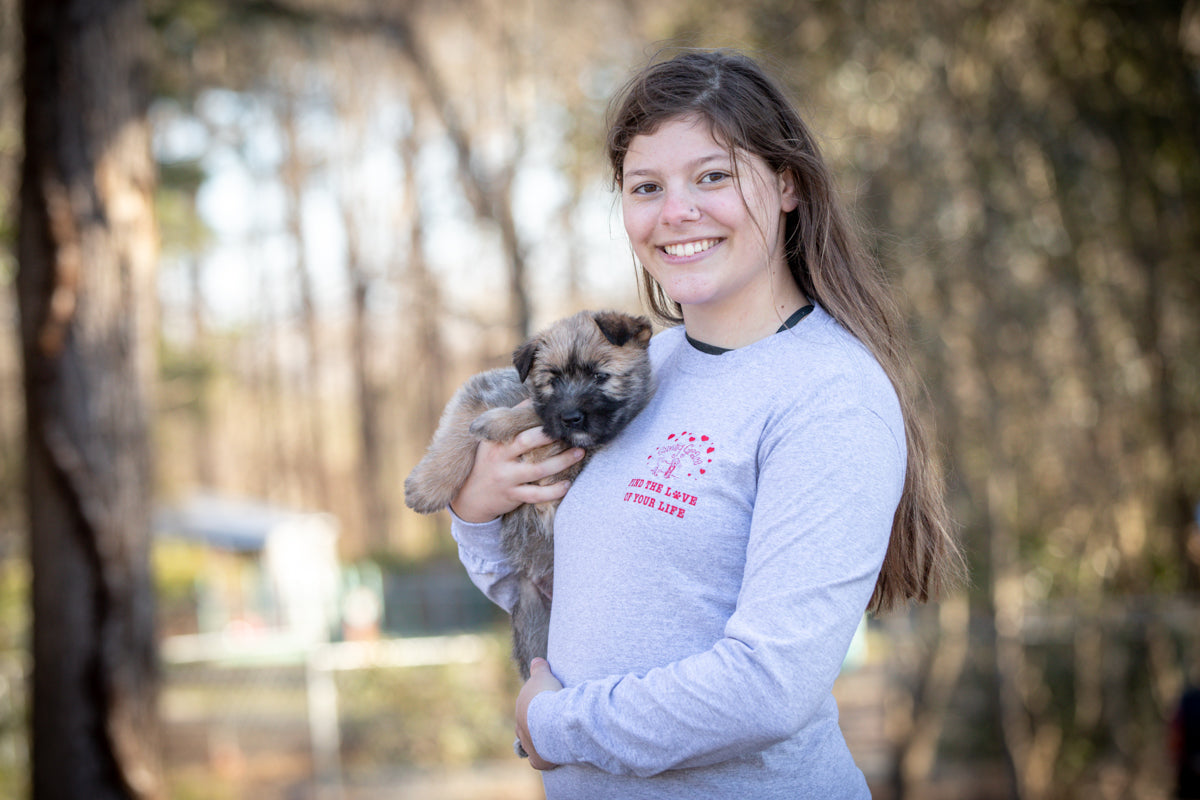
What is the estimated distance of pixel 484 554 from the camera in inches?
91.2

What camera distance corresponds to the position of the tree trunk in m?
4.36

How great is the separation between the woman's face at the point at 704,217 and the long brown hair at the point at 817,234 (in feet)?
0.12

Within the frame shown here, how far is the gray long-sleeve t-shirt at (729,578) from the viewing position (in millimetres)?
1464

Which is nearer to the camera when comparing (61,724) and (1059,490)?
(61,724)

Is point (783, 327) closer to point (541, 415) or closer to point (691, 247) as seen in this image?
point (691, 247)

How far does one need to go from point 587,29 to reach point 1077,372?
6333 millimetres

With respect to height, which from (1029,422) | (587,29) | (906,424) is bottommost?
(1029,422)

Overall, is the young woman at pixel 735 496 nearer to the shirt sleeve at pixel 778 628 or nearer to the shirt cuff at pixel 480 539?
the shirt sleeve at pixel 778 628

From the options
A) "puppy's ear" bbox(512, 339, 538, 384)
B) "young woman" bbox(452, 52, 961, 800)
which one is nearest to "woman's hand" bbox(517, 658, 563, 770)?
"young woman" bbox(452, 52, 961, 800)

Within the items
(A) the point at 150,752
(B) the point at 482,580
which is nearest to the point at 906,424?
(B) the point at 482,580

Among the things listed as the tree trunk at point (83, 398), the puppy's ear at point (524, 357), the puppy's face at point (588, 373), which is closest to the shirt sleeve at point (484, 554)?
the puppy's face at point (588, 373)

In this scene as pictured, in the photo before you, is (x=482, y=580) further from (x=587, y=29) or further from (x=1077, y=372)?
(x=587, y=29)

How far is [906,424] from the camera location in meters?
1.81

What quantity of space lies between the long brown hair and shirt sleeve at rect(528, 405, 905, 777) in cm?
29
